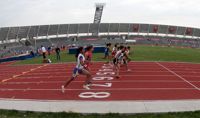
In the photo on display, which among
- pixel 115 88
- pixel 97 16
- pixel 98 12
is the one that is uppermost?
pixel 98 12

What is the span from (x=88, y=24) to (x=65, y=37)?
5905mm

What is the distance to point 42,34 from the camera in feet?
236

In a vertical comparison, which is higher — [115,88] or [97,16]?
[97,16]

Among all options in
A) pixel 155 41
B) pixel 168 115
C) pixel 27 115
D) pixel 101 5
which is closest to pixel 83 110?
pixel 27 115

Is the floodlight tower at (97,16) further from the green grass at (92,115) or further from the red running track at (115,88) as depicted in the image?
the green grass at (92,115)

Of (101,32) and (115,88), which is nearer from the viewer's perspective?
(115,88)

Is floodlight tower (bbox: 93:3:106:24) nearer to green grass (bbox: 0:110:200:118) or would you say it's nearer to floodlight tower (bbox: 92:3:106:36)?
floodlight tower (bbox: 92:3:106:36)

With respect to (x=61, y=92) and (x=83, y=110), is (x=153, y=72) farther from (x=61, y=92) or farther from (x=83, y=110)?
(x=83, y=110)

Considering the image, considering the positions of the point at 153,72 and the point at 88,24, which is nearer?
the point at 153,72

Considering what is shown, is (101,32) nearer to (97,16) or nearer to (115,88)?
(97,16)

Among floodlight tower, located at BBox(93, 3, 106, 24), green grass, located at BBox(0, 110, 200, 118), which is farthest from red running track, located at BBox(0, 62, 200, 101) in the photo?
floodlight tower, located at BBox(93, 3, 106, 24)

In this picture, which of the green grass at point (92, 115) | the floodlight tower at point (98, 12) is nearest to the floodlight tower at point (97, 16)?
the floodlight tower at point (98, 12)

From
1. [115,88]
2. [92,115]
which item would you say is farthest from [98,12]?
[92,115]

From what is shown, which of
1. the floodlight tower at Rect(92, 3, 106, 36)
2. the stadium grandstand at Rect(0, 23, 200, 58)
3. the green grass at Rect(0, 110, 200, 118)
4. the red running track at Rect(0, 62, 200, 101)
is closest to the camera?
the green grass at Rect(0, 110, 200, 118)
